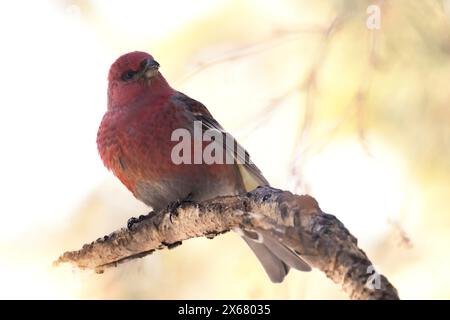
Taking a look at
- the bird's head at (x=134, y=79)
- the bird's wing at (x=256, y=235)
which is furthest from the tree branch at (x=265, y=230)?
the bird's head at (x=134, y=79)

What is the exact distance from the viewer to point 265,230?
82.0 inches

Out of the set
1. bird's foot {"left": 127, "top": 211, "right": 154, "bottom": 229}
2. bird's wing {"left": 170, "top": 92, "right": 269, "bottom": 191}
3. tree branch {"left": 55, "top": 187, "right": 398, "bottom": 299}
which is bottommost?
tree branch {"left": 55, "top": 187, "right": 398, "bottom": 299}

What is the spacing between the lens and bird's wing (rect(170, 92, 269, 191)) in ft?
9.47

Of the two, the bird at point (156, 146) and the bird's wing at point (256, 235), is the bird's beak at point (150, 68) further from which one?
the bird's wing at point (256, 235)

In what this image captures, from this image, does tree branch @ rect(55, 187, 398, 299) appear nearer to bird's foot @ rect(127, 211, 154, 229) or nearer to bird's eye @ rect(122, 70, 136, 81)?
bird's foot @ rect(127, 211, 154, 229)

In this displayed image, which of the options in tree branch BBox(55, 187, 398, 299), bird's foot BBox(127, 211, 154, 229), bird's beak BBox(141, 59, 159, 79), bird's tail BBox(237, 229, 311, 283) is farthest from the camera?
bird's beak BBox(141, 59, 159, 79)

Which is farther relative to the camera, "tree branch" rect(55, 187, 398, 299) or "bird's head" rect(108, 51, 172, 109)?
"bird's head" rect(108, 51, 172, 109)

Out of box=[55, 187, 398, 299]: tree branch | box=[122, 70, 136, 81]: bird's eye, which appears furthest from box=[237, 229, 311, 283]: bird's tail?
box=[122, 70, 136, 81]: bird's eye

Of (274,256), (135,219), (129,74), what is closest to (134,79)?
(129,74)

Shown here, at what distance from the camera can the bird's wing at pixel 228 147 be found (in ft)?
9.47
